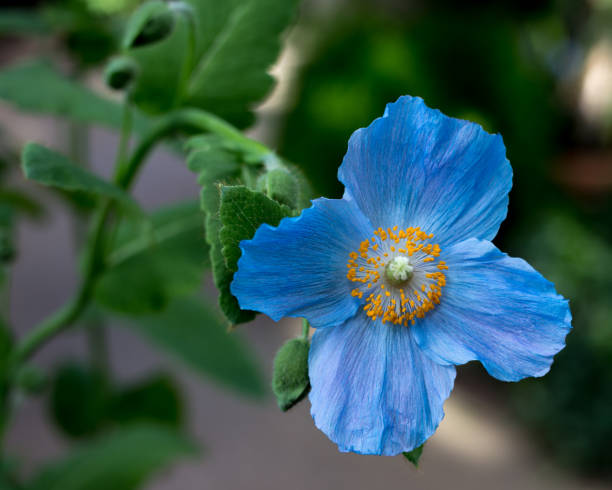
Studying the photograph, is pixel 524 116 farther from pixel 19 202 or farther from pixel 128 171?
pixel 128 171

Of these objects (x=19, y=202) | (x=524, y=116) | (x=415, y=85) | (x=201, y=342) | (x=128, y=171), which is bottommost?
(x=524, y=116)

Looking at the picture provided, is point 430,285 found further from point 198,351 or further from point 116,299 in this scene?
point 198,351

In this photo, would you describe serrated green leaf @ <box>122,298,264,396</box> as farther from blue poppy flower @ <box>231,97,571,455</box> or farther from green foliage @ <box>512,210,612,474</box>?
green foliage @ <box>512,210,612,474</box>

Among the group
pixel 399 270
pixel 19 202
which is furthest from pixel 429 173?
pixel 19 202

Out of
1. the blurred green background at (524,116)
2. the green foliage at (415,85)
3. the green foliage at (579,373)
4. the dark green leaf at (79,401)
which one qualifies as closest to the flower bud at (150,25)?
the dark green leaf at (79,401)

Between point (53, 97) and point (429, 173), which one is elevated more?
point (429, 173)

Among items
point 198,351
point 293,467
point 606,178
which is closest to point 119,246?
point 198,351

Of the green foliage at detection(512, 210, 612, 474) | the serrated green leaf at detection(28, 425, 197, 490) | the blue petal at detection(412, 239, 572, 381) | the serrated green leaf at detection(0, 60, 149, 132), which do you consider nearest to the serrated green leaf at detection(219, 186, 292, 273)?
the blue petal at detection(412, 239, 572, 381)
